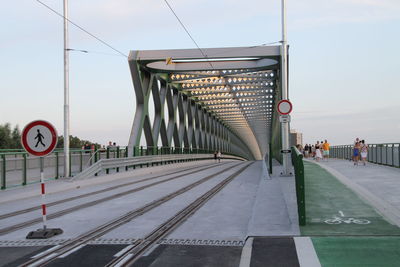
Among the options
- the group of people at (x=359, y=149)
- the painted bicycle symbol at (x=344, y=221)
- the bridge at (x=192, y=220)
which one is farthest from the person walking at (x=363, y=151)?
the painted bicycle symbol at (x=344, y=221)

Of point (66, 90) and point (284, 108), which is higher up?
point (66, 90)

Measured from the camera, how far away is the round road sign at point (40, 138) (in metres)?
7.97

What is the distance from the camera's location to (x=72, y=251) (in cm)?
673

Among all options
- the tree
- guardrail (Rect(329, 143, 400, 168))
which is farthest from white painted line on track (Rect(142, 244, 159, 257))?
the tree

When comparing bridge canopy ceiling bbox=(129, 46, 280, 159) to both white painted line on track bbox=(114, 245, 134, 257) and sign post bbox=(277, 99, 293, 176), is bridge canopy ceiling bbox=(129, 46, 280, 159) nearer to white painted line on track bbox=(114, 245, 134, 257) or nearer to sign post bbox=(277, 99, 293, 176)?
sign post bbox=(277, 99, 293, 176)

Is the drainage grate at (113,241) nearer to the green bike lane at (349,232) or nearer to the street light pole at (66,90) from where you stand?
the green bike lane at (349,232)

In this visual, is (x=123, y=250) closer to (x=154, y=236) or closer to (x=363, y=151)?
(x=154, y=236)

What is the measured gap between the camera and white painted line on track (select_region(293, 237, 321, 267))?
5.63 metres

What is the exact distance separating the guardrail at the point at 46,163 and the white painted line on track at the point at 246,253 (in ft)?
31.7

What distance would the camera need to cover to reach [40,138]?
8.03 metres

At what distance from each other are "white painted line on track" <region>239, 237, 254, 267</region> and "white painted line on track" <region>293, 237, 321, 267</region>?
2.04 feet

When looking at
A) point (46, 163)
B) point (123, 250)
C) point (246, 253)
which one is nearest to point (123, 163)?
point (46, 163)

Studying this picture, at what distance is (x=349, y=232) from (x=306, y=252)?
4.88 ft

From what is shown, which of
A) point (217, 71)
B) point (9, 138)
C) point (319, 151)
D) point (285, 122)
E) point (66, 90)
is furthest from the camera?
point (9, 138)
